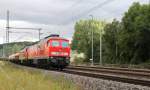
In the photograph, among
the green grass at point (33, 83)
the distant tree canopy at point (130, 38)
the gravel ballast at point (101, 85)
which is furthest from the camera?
the distant tree canopy at point (130, 38)

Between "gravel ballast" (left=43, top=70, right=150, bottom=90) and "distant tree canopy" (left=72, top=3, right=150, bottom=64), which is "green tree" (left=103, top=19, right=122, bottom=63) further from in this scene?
"gravel ballast" (left=43, top=70, right=150, bottom=90)

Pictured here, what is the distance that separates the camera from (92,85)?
51.2ft

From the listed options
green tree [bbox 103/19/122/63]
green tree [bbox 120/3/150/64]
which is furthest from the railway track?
green tree [bbox 103/19/122/63]

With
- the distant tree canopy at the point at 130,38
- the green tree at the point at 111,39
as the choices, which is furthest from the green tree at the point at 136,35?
the green tree at the point at 111,39

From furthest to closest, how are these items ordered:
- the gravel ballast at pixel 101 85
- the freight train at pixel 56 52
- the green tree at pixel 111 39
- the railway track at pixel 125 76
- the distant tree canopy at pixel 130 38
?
the green tree at pixel 111 39
the distant tree canopy at pixel 130 38
the freight train at pixel 56 52
the railway track at pixel 125 76
the gravel ballast at pixel 101 85

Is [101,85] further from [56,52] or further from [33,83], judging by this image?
[56,52]

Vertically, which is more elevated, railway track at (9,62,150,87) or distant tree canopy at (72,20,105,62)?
distant tree canopy at (72,20,105,62)

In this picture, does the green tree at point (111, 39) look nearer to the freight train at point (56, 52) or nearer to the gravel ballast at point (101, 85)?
the freight train at point (56, 52)

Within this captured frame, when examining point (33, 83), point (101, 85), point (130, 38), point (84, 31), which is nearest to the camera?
point (101, 85)

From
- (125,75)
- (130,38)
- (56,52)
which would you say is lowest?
(125,75)

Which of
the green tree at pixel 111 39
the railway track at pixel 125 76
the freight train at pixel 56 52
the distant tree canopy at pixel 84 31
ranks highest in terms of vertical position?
the distant tree canopy at pixel 84 31

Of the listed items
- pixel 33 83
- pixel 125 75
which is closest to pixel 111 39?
pixel 125 75

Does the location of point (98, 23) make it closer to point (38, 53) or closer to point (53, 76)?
point (38, 53)

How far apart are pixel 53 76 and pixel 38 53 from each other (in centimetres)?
1685
